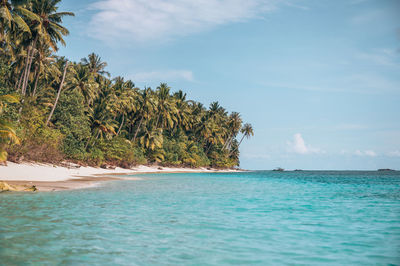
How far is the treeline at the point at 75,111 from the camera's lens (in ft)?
90.8

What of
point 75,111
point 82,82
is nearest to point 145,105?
point 82,82

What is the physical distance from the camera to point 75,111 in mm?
39156

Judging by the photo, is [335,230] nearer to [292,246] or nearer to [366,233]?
[366,233]

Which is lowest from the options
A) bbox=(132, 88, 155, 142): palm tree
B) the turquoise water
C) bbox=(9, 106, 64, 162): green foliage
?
the turquoise water

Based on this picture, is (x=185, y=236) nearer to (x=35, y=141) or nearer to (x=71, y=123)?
(x=35, y=141)

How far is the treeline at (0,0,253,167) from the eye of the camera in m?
27.7

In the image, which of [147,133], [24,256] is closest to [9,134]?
[24,256]

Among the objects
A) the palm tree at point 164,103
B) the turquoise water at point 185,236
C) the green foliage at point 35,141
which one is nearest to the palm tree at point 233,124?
the palm tree at point 164,103

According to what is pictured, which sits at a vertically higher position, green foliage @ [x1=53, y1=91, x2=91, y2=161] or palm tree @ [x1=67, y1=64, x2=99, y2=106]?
palm tree @ [x1=67, y1=64, x2=99, y2=106]

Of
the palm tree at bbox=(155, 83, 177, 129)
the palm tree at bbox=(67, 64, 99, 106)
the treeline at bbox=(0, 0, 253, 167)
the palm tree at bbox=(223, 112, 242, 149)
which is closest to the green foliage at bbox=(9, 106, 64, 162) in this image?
the treeline at bbox=(0, 0, 253, 167)

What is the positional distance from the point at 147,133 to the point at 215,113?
27210 mm

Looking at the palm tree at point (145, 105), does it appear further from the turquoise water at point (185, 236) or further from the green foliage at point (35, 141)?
the turquoise water at point (185, 236)

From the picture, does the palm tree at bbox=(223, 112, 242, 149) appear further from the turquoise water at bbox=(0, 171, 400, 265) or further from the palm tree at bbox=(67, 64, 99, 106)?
the turquoise water at bbox=(0, 171, 400, 265)

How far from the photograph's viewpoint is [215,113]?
272 feet
